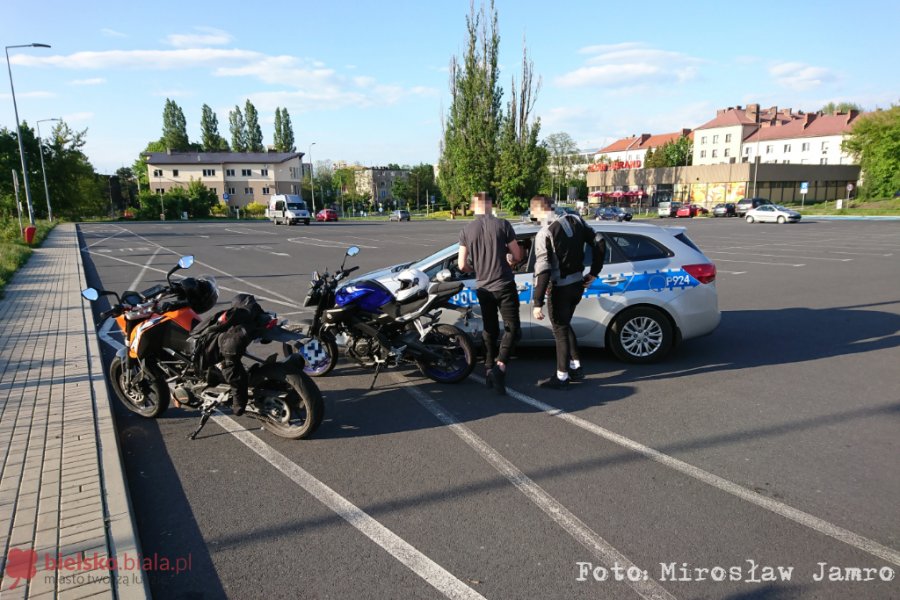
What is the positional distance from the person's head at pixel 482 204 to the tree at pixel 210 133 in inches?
4468

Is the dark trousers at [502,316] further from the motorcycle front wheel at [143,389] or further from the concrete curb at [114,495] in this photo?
the concrete curb at [114,495]

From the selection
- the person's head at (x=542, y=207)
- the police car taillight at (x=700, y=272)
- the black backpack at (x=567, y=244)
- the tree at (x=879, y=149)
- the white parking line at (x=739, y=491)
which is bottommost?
the white parking line at (x=739, y=491)

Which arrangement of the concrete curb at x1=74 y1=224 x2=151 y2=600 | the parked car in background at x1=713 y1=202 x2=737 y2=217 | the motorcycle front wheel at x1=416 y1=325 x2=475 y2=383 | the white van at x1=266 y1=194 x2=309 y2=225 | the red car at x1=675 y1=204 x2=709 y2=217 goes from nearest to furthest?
the concrete curb at x1=74 y1=224 x2=151 y2=600 < the motorcycle front wheel at x1=416 y1=325 x2=475 y2=383 < the white van at x1=266 y1=194 x2=309 y2=225 < the parked car in background at x1=713 y1=202 x2=737 y2=217 < the red car at x1=675 y1=204 x2=709 y2=217

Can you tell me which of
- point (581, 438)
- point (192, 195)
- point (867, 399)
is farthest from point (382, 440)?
point (192, 195)

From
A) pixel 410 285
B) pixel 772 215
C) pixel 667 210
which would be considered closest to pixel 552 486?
pixel 410 285

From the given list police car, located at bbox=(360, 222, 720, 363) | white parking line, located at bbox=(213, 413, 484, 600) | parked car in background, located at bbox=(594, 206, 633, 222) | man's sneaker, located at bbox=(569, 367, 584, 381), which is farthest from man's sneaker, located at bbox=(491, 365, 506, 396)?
parked car in background, located at bbox=(594, 206, 633, 222)

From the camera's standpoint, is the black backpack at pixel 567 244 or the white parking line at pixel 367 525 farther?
the black backpack at pixel 567 244

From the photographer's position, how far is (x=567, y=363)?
5.57 metres

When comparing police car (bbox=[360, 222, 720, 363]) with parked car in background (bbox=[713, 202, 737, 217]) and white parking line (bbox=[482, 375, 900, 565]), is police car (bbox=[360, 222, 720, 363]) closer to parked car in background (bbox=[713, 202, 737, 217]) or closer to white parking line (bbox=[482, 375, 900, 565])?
white parking line (bbox=[482, 375, 900, 565])

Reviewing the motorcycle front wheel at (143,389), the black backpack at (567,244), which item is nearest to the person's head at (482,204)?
the black backpack at (567,244)

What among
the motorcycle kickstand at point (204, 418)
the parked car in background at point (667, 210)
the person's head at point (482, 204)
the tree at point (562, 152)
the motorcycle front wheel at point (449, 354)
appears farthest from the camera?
the tree at point (562, 152)

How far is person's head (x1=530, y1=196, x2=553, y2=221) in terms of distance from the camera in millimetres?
5617

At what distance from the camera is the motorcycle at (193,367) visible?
4.41m

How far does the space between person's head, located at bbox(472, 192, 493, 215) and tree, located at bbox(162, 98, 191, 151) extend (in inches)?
4494
